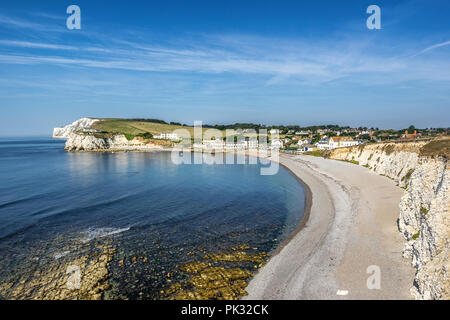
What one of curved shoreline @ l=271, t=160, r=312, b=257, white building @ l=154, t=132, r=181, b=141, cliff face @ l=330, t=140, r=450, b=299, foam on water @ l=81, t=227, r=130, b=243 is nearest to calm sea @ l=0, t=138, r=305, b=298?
foam on water @ l=81, t=227, r=130, b=243

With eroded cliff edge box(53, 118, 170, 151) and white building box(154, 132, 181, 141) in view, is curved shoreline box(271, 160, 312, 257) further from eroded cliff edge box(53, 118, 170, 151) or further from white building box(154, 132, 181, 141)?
white building box(154, 132, 181, 141)

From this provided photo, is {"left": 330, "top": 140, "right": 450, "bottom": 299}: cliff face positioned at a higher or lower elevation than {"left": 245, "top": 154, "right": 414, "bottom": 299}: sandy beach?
higher

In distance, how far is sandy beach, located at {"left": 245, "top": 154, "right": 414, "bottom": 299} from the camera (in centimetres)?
1150

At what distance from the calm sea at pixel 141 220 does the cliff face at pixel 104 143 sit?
7523 centimetres

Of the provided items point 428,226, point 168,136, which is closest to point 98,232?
point 428,226

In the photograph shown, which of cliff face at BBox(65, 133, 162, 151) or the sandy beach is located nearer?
the sandy beach

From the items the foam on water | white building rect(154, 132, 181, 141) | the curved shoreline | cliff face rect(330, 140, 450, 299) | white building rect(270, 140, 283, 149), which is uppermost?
white building rect(154, 132, 181, 141)

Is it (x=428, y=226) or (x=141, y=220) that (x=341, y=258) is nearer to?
(x=428, y=226)

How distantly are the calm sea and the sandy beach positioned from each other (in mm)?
2194

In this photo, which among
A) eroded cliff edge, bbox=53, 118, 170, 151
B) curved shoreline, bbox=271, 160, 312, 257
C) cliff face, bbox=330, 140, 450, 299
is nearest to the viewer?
cliff face, bbox=330, 140, 450, 299

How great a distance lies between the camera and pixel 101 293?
11.9 m

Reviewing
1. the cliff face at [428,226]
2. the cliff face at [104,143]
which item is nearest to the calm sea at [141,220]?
the cliff face at [428,226]

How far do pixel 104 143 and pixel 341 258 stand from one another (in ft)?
398
